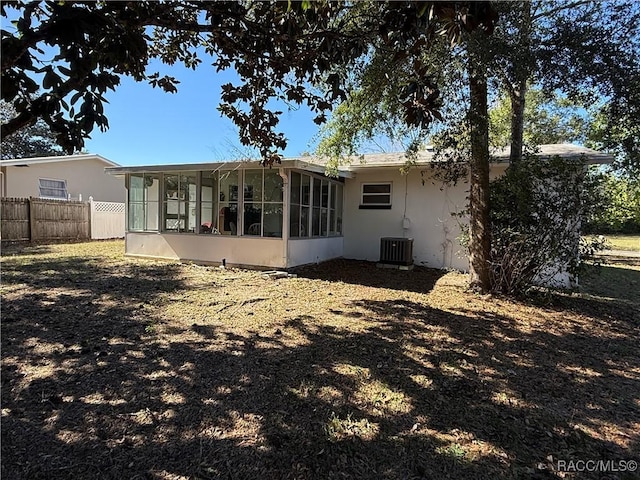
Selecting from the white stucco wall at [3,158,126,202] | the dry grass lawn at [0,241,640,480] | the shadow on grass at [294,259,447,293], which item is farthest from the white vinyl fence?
the shadow on grass at [294,259,447,293]

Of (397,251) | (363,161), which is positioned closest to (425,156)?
(363,161)

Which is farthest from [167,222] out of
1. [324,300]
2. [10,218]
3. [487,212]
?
[487,212]

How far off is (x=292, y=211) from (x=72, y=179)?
1367cm

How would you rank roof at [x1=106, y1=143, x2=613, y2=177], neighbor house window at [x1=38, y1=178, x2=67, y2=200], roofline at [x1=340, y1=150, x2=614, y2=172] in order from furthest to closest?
1. neighbor house window at [x1=38, y1=178, x2=67, y2=200]
2. roof at [x1=106, y1=143, x2=613, y2=177]
3. roofline at [x1=340, y1=150, x2=614, y2=172]

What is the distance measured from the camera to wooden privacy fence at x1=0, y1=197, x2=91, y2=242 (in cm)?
1302

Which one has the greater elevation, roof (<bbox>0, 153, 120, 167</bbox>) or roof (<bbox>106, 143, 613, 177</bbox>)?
roof (<bbox>0, 153, 120, 167</bbox>)

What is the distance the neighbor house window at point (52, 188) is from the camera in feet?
53.5

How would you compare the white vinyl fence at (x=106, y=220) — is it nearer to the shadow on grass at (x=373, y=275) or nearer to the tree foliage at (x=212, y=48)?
the shadow on grass at (x=373, y=275)

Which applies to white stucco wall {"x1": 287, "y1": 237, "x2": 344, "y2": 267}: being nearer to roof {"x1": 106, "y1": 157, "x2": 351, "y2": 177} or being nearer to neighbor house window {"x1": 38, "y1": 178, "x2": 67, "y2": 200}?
roof {"x1": 106, "y1": 157, "x2": 351, "y2": 177}

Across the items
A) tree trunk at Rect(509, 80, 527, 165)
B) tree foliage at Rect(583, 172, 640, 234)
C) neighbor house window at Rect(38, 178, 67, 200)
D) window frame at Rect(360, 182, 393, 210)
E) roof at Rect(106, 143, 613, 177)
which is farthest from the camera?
neighbor house window at Rect(38, 178, 67, 200)

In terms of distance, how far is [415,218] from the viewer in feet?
34.6

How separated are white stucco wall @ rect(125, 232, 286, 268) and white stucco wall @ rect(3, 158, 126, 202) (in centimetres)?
867

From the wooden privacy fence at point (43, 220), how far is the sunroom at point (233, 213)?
549cm

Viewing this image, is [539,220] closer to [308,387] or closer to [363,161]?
[363,161]
